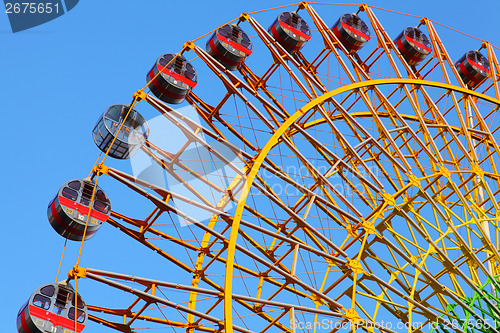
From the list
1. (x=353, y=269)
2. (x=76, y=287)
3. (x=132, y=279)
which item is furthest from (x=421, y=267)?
(x=76, y=287)

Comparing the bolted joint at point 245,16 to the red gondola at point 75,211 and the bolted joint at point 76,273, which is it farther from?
the bolted joint at point 76,273

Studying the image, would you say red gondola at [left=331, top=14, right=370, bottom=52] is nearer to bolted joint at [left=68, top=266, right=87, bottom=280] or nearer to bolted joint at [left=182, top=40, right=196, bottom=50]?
bolted joint at [left=182, top=40, right=196, bottom=50]

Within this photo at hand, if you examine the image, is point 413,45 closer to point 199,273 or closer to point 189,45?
point 189,45

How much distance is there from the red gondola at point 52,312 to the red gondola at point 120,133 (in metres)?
4.72

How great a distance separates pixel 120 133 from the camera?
24.0 meters

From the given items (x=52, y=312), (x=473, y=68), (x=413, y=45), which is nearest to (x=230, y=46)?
(x=413, y=45)

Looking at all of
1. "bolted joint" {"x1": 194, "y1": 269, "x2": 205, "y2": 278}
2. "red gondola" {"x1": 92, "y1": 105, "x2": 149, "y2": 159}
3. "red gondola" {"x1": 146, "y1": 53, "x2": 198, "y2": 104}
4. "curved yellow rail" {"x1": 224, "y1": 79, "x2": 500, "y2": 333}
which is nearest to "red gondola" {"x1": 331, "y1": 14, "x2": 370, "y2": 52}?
"curved yellow rail" {"x1": 224, "y1": 79, "x2": 500, "y2": 333}

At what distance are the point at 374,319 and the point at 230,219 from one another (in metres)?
5.05

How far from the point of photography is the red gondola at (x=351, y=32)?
3077 cm

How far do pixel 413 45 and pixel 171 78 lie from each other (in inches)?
453

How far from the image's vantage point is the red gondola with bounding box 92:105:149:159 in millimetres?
23875

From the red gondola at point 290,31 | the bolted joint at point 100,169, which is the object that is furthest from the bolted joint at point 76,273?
the red gondola at point 290,31

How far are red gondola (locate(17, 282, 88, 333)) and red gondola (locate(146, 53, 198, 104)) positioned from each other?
24.0 ft

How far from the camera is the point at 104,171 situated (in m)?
22.5
